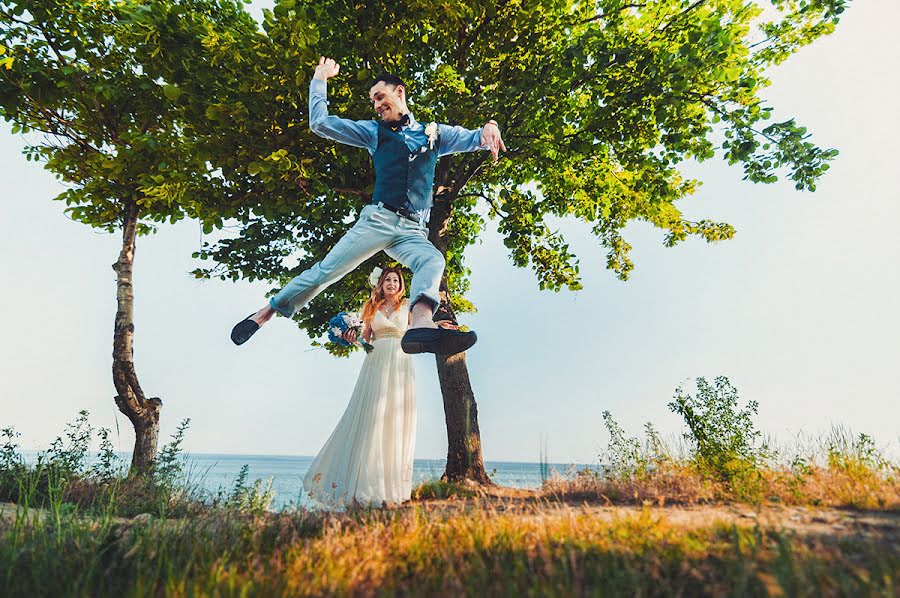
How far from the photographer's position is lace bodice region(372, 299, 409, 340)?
22.2 feet

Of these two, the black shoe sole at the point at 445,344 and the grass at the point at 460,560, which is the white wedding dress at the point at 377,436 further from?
the grass at the point at 460,560

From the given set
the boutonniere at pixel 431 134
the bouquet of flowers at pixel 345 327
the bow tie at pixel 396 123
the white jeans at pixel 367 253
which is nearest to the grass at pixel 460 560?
the white jeans at pixel 367 253

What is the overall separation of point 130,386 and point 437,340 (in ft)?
22.4

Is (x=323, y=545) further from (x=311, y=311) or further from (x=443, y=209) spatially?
(x=311, y=311)

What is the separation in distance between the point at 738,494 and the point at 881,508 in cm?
94

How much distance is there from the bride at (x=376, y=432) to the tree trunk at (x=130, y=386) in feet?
13.4

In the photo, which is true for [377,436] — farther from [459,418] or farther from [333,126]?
[333,126]

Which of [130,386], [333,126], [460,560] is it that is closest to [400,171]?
[333,126]

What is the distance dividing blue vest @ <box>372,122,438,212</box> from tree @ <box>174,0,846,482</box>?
2823 millimetres

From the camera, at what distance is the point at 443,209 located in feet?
32.3

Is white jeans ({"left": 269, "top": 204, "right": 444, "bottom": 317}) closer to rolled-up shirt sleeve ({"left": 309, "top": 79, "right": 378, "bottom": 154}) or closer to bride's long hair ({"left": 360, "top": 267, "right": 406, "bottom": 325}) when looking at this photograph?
rolled-up shirt sleeve ({"left": 309, "top": 79, "right": 378, "bottom": 154})

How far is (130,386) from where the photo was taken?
9.10 meters

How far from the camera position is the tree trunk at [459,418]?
343 inches

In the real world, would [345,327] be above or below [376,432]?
above
